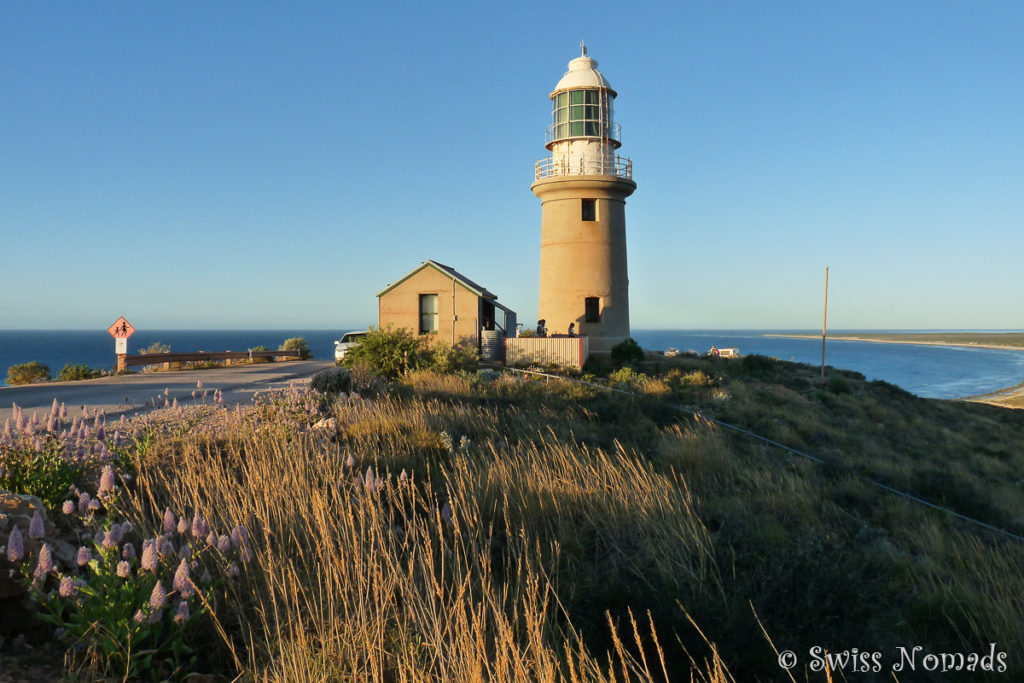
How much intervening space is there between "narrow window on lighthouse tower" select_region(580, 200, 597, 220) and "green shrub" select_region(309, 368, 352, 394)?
53.4 ft

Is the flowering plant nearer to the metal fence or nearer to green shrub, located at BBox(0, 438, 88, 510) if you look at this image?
green shrub, located at BBox(0, 438, 88, 510)

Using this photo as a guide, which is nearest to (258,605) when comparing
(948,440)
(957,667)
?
(957,667)

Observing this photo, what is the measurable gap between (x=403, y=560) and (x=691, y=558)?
218 centimetres

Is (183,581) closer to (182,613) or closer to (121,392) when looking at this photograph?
(182,613)

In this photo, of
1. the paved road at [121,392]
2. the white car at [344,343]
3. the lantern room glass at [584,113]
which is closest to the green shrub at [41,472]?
the paved road at [121,392]

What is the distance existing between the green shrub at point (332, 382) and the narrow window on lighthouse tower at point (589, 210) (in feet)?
53.4

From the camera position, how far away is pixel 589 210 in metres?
27.4

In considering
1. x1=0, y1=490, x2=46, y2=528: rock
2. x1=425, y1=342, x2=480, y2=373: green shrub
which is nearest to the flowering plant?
x1=0, y1=490, x2=46, y2=528: rock

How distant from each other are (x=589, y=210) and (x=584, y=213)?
0.88 feet

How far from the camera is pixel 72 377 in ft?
71.9

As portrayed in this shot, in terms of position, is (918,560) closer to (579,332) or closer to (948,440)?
(948,440)

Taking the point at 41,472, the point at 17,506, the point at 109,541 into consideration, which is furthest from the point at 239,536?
the point at 41,472

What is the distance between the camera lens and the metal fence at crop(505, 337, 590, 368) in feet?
78.5

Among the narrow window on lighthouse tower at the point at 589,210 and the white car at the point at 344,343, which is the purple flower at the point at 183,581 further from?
the narrow window on lighthouse tower at the point at 589,210
